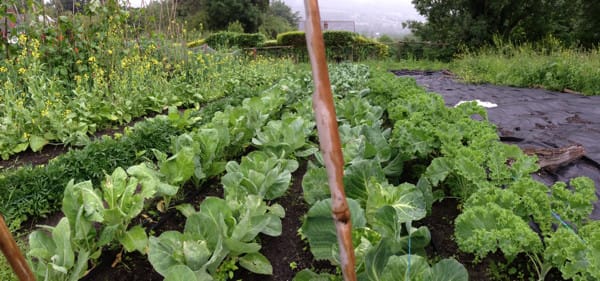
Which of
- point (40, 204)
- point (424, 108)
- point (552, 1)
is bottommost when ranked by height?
point (40, 204)

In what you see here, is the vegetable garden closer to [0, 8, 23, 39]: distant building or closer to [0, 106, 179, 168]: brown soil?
[0, 106, 179, 168]: brown soil

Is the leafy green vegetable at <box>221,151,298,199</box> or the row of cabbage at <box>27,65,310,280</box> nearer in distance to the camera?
the row of cabbage at <box>27,65,310,280</box>

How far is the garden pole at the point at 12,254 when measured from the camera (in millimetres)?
538

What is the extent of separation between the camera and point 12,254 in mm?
564

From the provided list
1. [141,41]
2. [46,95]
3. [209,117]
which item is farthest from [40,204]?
[141,41]

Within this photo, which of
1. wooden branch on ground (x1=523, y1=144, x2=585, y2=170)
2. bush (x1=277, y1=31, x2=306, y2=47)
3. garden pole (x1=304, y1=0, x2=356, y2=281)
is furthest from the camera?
bush (x1=277, y1=31, x2=306, y2=47)

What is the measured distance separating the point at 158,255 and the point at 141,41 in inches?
278

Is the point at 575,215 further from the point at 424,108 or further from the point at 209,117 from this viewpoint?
the point at 209,117

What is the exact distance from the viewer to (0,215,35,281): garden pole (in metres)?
0.54

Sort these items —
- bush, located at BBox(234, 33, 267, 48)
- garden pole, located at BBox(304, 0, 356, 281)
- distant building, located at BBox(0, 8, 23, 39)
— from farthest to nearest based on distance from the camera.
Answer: bush, located at BBox(234, 33, 267, 48) < distant building, located at BBox(0, 8, 23, 39) < garden pole, located at BBox(304, 0, 356, 281)

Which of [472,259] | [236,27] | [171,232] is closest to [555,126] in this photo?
[472,259]

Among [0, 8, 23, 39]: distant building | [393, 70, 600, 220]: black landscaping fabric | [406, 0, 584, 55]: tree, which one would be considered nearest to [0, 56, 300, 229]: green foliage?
[393, 70, 600, 220]: black landscaping fabric

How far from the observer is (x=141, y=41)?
7.57 m

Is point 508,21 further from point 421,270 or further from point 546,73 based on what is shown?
point 421,270
